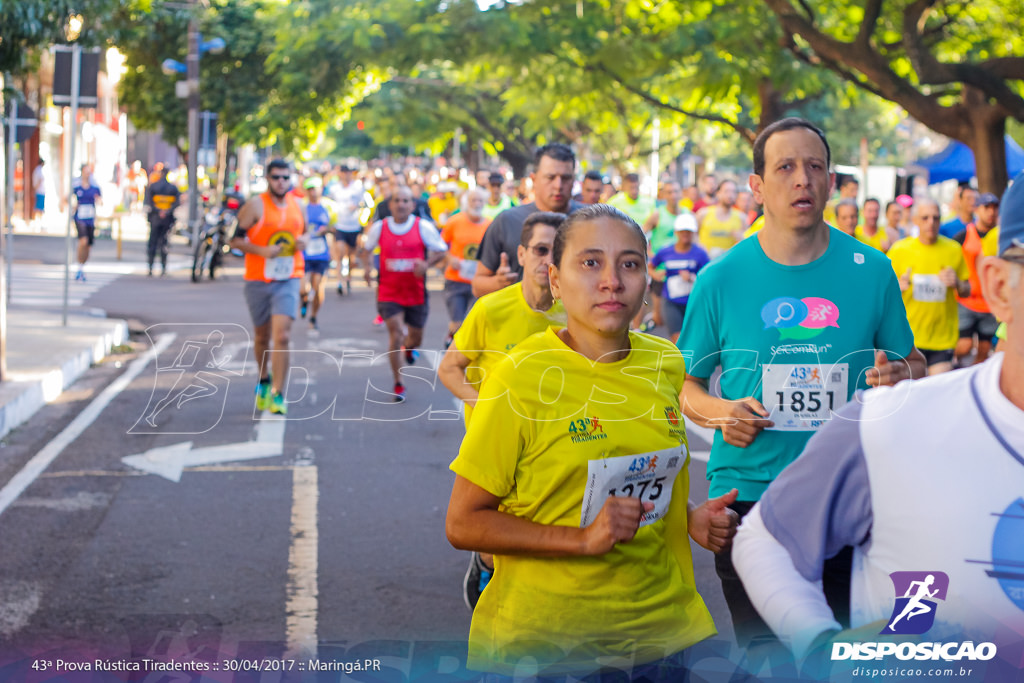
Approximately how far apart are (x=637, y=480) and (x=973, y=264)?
30.7 ft

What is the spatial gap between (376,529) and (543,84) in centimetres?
1756

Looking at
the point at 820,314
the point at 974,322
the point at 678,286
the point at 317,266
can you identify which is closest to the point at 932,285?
the point at 974,322

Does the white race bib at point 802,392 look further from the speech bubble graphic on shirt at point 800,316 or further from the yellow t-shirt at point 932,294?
the yellow t-shirt at point 932,294

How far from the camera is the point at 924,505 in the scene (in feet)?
6.02

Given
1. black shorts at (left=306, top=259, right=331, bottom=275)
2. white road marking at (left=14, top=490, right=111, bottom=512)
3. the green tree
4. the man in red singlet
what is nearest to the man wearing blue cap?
white road marking at (left=14, top=490, right=111, bottom=512)

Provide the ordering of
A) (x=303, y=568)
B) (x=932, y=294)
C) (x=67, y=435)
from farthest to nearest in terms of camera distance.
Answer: (x=932, y=294)
(x=67, y=435)
(x=303, y=568)

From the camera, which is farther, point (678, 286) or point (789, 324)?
point (678, 286)

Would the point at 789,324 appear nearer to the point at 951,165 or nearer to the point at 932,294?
the point at 932,294

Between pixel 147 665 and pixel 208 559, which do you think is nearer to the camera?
pixel 147 665

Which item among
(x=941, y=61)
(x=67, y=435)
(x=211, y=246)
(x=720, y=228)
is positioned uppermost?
(x=941, y=61)

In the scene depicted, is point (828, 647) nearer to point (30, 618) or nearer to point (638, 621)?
point (638, 621)

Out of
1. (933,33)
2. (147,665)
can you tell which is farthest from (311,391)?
(933,33)

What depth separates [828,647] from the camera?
185 centimetres

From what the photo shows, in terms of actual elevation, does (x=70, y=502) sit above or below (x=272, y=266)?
below
